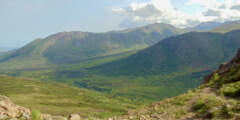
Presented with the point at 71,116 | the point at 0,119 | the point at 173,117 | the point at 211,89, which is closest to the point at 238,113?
the point at 173,117

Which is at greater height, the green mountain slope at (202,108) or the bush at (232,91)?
the bush at (232,91)

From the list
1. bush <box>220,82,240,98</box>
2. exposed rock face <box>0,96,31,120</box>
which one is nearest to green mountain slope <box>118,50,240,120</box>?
bush <box>220,82,240,98</box>

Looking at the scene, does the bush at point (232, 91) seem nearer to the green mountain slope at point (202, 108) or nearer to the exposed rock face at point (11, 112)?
the green mountain slope at point (202, 108)

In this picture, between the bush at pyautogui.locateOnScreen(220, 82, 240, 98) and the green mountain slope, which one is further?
the bush at pyautogui.locateOnScreen(220, 82, 240, 98)

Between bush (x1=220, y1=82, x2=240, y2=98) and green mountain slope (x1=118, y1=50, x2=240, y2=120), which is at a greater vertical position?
bush (x1=220, y1=82, x2=240, y2=98)

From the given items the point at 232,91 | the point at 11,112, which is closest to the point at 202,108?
the point at 232,91

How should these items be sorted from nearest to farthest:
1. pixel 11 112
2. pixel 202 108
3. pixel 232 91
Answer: pixel 11 112, pixel 202 108, pixel 232 91

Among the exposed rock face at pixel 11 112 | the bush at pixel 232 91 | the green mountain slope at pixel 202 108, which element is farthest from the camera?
the bush at pixel 232 91

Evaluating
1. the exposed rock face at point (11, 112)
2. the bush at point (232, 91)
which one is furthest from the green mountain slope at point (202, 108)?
the exposed rock face at point (11, 112)

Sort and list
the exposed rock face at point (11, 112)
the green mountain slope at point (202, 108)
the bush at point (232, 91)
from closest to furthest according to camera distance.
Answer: the exposed rock face at point (11, 112) < the green mountain slope at point (202, 108) < the bush at point (232, 91)

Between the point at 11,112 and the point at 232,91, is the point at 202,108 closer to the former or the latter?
the point at 232,91

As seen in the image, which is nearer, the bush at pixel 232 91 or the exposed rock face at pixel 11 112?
the exposed rock face at pixel 11 112

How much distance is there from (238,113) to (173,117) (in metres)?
6.10

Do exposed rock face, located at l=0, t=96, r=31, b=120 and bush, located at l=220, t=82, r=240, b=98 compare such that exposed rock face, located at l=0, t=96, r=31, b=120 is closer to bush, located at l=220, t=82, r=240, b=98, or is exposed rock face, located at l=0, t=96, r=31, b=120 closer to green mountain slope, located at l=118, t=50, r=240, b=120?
green mountain slope, located at l=118, t=50, r=240, b=120
